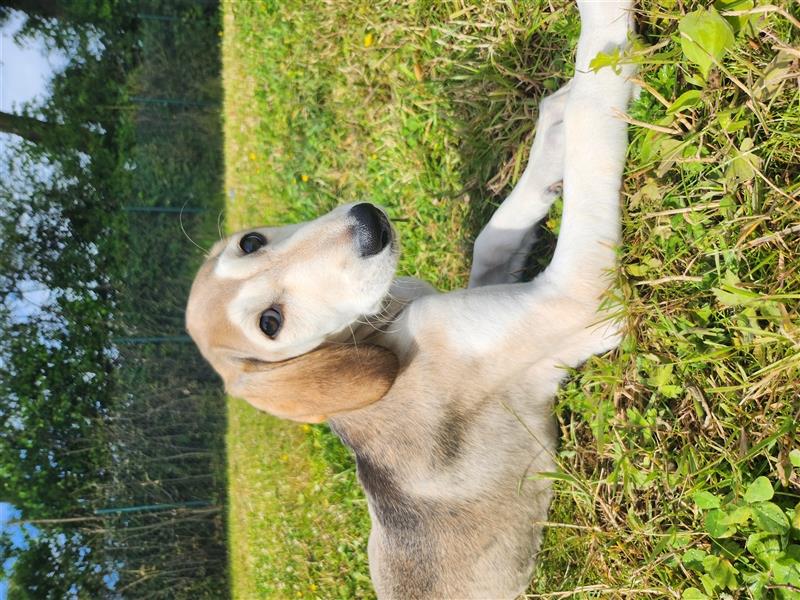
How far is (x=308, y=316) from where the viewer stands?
352 centimetres

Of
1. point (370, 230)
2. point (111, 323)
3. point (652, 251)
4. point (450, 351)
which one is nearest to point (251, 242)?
point (370, 230)

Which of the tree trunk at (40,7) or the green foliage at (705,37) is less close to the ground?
the green foliage at (705,37)

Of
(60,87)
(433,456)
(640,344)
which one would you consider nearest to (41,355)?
(60,87)

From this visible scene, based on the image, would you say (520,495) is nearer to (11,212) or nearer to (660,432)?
(660,432)

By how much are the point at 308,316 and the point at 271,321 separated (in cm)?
23

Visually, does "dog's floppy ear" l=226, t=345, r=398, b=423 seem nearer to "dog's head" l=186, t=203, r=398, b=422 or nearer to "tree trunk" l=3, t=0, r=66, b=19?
"dog's head" l=186, t=203, r=398, b=422

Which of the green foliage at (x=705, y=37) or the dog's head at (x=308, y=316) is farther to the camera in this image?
the dog's head at (x=308, y=316)

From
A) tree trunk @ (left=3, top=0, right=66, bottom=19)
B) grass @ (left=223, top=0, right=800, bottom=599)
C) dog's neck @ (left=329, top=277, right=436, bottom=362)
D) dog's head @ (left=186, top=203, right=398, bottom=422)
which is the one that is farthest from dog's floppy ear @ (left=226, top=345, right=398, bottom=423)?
tree trunk @ (left=3, top=0, right=66, bottom=19)

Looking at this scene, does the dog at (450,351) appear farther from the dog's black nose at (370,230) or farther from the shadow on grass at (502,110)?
the shadow on grass at (502,110)

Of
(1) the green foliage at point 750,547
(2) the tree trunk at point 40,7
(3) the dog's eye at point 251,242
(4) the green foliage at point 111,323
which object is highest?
(2) the tree trunk at point 40,7

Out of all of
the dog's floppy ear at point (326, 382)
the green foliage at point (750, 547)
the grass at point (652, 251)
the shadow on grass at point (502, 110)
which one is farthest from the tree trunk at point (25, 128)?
the green foliage at point (750, 547)

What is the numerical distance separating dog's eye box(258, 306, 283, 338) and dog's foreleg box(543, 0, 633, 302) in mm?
1531

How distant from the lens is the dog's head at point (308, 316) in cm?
327

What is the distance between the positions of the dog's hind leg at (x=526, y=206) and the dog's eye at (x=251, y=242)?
1.36 metres
